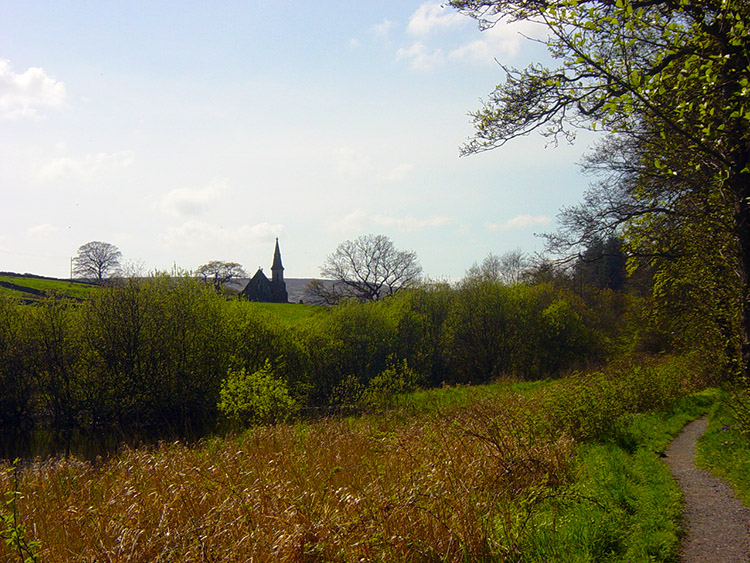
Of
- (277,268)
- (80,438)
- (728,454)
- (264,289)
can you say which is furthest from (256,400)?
(277,268)

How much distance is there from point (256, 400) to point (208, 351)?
6676mm

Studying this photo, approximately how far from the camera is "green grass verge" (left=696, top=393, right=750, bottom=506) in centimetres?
664

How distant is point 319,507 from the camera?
17.8 feet

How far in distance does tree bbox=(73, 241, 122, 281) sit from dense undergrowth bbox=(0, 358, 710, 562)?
64656 mm

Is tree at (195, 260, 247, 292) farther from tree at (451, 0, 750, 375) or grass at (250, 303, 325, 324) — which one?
tree at (451, 0, 750, 375)

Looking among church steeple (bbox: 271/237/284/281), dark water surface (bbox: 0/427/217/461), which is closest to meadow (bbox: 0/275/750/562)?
dark water surface (bbox: 0/427/217/461)

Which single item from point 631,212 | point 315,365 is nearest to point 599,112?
point 631,212

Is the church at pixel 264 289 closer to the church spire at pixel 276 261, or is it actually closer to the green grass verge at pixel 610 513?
the church spire at pixel 276 261

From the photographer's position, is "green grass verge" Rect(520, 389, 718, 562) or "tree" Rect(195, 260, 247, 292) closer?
"green grass verge" Rect(520, 389, 718, 562)

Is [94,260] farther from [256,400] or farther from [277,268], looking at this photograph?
[256,400]

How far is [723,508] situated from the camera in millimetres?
6020

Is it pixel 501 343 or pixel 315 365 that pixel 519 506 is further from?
pixel 501 343

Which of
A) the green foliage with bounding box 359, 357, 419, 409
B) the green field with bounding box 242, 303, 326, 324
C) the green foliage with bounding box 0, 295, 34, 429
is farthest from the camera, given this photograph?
the green field with bounding box 242, 303, 326, 324

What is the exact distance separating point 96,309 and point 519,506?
24.4 metres
